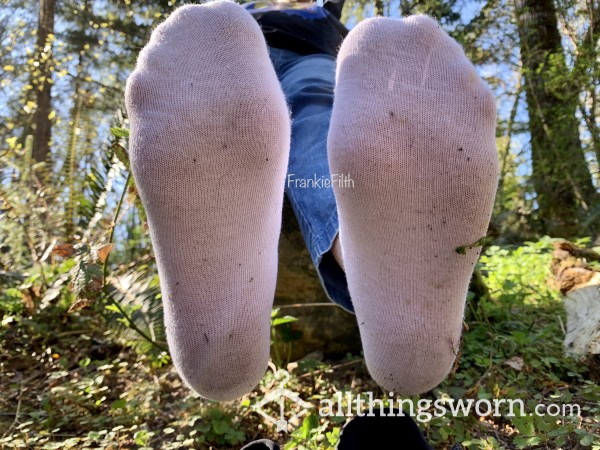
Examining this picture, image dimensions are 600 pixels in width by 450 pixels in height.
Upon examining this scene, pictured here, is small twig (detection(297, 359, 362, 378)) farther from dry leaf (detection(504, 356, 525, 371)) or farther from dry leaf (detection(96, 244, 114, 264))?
dry leaf (detection(96, 244, 114, 264))

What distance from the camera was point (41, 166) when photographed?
2.07m

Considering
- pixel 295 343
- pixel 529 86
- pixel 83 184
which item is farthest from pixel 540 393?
pixel 529 86

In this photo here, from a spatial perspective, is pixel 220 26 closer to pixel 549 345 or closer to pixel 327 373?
pixel 327 373

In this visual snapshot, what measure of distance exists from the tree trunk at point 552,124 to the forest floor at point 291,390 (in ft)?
4.93

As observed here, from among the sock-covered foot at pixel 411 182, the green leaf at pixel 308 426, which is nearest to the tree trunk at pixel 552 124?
the sock-covered foot at pixel 411 182

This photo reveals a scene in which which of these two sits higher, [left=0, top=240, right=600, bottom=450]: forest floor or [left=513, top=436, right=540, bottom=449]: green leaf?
[left=513, top=436, right=540, bottom=449]: green leaf

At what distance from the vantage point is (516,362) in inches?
39.9

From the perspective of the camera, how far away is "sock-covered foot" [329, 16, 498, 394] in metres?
0.60

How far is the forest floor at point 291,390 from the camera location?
77 cm

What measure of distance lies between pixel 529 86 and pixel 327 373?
2186 mm

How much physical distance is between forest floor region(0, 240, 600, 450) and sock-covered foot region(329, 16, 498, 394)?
0.19 metres

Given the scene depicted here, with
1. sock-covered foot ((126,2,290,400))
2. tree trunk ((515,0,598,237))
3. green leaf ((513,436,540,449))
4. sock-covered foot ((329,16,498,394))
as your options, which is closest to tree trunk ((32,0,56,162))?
tree trunk ((515,0,598,237))

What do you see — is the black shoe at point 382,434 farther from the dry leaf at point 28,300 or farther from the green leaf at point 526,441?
the dry leaf at point 28,300

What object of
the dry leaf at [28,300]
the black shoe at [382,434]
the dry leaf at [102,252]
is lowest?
the dry leaf at [28,300]
